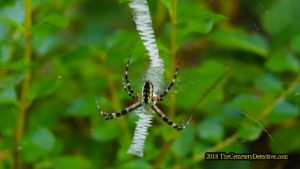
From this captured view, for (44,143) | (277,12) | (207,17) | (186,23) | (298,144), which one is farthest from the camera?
(277,12)

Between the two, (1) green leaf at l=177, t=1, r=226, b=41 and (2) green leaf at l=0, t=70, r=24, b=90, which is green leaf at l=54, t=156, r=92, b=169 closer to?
(2) green leaf at l=0, t=70, r=24, b=90

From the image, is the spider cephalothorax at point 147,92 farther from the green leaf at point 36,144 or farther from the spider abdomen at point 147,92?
the green leaf at point 36,144

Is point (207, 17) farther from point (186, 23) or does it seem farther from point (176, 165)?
point (176, 165)

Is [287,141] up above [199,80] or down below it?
below

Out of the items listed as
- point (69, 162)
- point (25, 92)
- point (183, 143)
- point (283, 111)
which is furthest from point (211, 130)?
point (25, 92)

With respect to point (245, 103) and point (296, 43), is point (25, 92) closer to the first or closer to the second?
point (245, 103)

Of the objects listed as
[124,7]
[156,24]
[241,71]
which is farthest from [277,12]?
[124,7]

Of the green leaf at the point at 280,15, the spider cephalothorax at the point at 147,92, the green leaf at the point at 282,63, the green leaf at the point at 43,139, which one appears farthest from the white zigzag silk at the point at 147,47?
the green leaf at the point at 280,15
